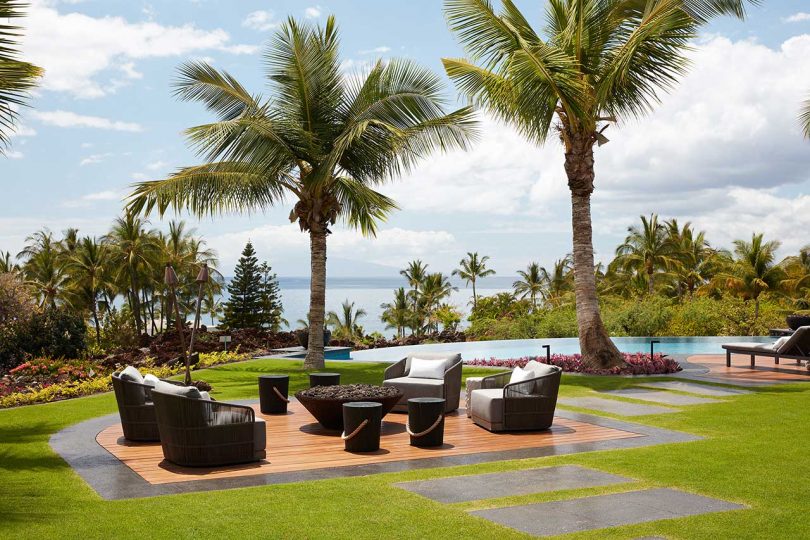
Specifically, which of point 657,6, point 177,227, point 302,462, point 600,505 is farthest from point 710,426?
point 177,227

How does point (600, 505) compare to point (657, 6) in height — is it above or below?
below

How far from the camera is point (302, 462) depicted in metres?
6.65

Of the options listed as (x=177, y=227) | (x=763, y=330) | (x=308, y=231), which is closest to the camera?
(x=308, y=231)

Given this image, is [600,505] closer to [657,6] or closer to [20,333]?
[657,6]

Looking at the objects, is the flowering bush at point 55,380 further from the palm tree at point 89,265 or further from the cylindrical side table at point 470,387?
the palm tree at point 89,265

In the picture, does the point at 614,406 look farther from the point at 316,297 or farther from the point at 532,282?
the point at 532,282

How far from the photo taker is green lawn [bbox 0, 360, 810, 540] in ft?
15.0

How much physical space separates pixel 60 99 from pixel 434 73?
349 inches

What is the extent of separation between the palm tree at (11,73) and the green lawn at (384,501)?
10.3 ft

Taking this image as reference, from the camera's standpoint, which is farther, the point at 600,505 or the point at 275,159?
the point at 275,159

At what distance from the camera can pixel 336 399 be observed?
25.6 feet

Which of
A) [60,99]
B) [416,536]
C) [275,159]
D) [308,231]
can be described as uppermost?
[60,99]

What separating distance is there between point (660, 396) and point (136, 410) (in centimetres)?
727

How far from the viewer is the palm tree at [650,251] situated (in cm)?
3550
